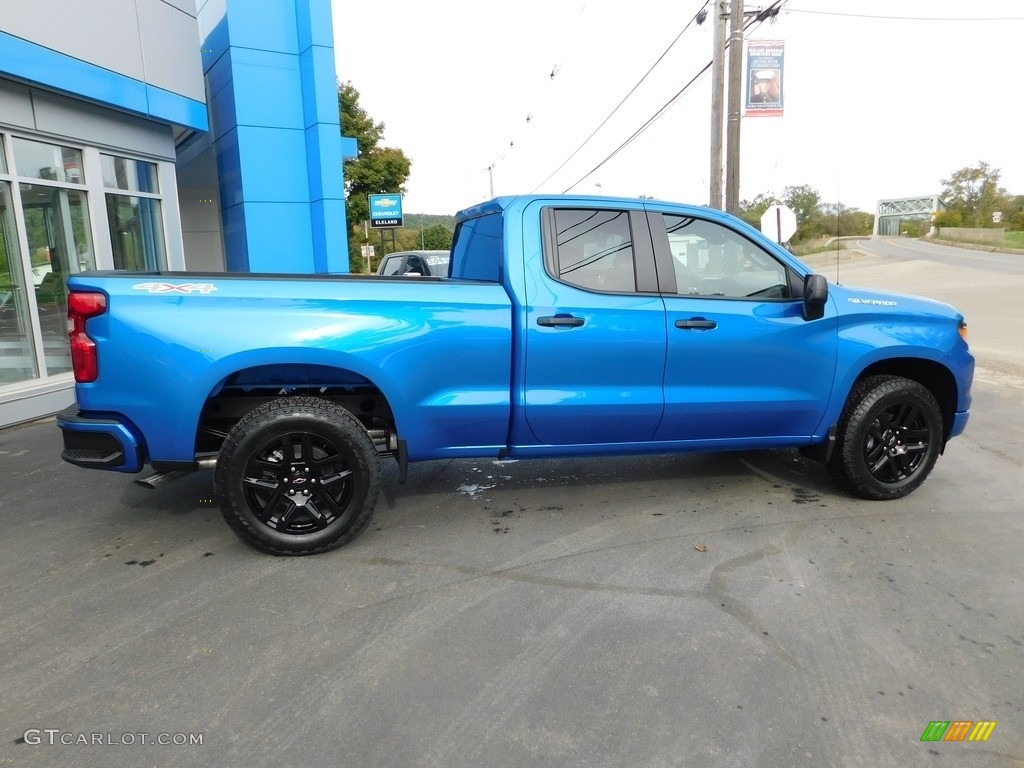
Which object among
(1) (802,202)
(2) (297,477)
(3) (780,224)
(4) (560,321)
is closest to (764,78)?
(3) (780,224)

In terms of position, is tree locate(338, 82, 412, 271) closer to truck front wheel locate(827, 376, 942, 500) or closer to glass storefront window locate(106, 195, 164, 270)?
glass storefront window locate(106, 195, 164, 270)

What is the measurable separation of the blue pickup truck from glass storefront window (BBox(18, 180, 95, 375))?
18.4ft

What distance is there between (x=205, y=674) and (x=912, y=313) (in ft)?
14.8

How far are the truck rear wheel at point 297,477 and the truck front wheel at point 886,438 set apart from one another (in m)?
3.06

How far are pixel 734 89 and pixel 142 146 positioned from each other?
1089 centimetres

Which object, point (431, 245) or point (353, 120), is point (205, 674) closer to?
point (353, 120)

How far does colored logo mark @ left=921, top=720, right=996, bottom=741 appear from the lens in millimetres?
2432

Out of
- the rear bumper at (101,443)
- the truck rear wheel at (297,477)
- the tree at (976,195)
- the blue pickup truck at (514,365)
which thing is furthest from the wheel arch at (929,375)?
the tree at (976,195)

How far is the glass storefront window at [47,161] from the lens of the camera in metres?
7.90

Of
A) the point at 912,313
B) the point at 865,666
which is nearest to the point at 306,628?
the point at 865,666

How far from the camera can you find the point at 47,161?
27.4 feet

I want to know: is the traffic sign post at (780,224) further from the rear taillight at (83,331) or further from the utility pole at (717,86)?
the rear taillight at (83,331)

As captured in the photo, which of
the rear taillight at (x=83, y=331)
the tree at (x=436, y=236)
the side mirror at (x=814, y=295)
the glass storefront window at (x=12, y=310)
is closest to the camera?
the rear taillight at (x=83, y=331)

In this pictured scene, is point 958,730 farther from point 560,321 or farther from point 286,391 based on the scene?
point 286,391
